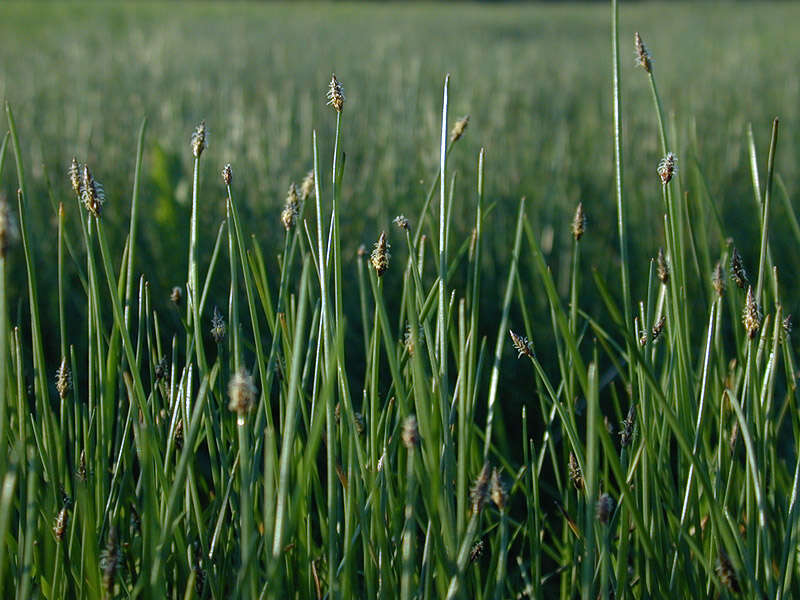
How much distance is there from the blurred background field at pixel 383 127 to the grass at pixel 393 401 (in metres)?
0.02

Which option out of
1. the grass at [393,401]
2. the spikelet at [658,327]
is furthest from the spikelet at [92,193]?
the spikelet at [658,327]

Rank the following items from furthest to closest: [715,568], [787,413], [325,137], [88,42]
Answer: [88,42] < [325,137] < [787,413] < [715,568]

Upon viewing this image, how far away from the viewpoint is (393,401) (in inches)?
27.2

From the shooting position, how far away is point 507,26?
6105mm

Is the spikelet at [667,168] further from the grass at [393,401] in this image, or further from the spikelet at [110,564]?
Result: the spikelet at [110,564]

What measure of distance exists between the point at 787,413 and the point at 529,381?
354 mm

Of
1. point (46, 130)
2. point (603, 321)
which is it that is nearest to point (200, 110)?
point (46, 130)

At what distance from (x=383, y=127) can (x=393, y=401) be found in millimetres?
1268

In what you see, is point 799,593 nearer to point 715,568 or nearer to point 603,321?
point 715,568

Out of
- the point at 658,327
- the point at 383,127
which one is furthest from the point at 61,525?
the point at 383,127

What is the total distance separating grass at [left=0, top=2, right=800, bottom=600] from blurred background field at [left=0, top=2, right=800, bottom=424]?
16mm

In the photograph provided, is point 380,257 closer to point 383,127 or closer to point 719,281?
point 719,281

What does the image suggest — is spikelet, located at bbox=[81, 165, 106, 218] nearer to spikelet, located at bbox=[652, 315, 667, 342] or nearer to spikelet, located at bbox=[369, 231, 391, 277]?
spikelet, located at bbox=[369, 231, 391, 277]

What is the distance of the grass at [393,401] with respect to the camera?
525 mm
